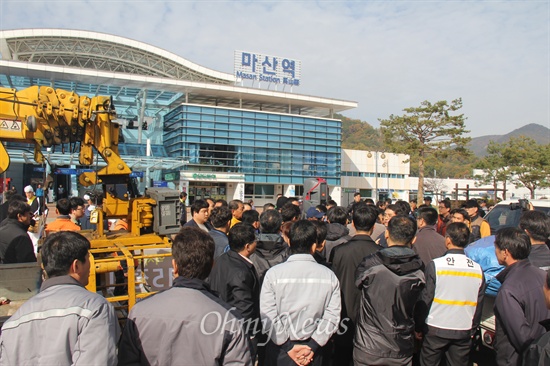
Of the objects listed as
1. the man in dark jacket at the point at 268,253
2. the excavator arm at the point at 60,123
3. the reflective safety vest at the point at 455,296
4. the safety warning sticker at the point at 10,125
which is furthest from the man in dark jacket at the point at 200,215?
the reflective safety vest at the point at 455,296

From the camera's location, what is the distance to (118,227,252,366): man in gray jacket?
2.00 meters

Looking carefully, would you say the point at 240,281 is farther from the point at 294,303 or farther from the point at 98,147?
the point at 98,147

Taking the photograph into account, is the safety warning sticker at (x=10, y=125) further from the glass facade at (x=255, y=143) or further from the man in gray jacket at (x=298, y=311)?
the glass facade at (x=255, y=143)

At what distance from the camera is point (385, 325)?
3.03 metres

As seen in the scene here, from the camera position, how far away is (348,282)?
12.1 ft

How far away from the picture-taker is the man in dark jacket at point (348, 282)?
3.63m

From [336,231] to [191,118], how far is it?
3384cm

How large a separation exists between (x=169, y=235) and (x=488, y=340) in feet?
13.7

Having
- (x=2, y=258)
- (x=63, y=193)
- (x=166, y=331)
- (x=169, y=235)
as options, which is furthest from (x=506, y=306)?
(x=63, y=193)

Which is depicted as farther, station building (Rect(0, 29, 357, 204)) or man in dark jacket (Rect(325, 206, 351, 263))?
station building (Rect(0, 29, 357, 204))

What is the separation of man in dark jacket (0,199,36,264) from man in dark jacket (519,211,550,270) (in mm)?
5689

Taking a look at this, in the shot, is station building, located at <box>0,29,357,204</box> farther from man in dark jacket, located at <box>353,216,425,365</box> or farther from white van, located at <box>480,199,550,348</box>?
man in dark jacket, located at <box>353,216,425,365</box>

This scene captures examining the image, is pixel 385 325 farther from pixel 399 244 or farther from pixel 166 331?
pixel 166 331

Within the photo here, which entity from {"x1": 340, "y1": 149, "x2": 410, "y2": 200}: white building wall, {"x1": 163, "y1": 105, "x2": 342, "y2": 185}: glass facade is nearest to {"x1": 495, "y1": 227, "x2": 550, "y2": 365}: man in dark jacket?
{"x1": 163, "y1": 105, "x2": 342, "y2": 185}: glass facade
